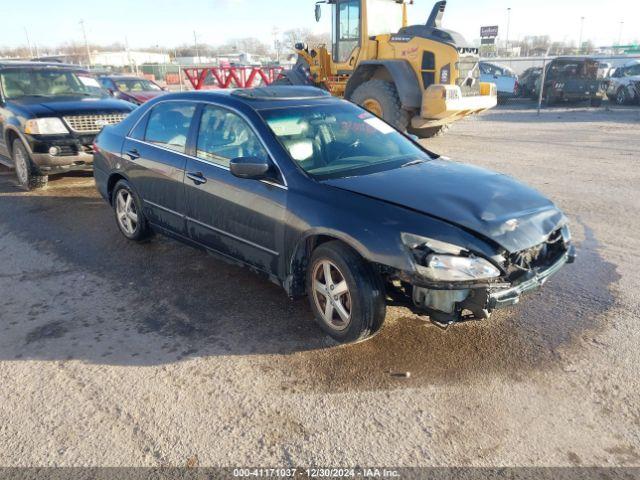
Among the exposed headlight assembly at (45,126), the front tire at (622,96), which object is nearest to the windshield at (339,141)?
the exposed headlight assembly at (45,126)

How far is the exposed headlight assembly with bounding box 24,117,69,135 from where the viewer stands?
7.42 metres

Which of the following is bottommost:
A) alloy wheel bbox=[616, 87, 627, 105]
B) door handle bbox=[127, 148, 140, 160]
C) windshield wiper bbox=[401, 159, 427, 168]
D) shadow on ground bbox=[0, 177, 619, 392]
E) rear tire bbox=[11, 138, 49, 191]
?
alloy wheel bbox=[616, 87, 627, 105]

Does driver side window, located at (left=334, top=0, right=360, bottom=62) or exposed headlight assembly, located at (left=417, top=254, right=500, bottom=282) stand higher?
driver side window, located at (left=334, top=0, right=360, bottom=62)

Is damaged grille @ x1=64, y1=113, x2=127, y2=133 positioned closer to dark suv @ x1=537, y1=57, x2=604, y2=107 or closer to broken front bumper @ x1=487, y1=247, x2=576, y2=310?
broken front bumper @ x1=487, y1=247, x2=576, y2=310

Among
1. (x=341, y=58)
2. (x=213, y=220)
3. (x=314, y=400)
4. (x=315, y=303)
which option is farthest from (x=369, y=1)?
(x=314, y=400)

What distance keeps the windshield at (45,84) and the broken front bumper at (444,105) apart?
20.0 feet

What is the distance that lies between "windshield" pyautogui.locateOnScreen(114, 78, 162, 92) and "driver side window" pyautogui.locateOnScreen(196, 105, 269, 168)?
37.5 feet

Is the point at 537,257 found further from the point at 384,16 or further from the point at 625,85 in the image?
the point at 625,85

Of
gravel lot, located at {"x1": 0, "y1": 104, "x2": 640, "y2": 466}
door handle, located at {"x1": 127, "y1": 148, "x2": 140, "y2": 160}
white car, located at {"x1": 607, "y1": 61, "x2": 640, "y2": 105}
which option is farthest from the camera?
white car, located at {"x1": 607, "y1": 61, "x2": 640, "y2": 105}

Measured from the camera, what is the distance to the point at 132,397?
310 centimetres

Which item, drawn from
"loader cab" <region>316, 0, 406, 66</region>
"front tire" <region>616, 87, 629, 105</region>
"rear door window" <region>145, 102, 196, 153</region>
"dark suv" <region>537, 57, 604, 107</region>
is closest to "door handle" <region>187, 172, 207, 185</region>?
"rear door window" <region>145, 102, 196, 153</region>

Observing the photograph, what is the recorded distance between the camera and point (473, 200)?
351 cm

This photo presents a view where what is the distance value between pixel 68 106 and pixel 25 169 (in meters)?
1.14

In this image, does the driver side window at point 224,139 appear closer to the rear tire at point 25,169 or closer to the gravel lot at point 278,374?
the gravel lot at point 278,374
